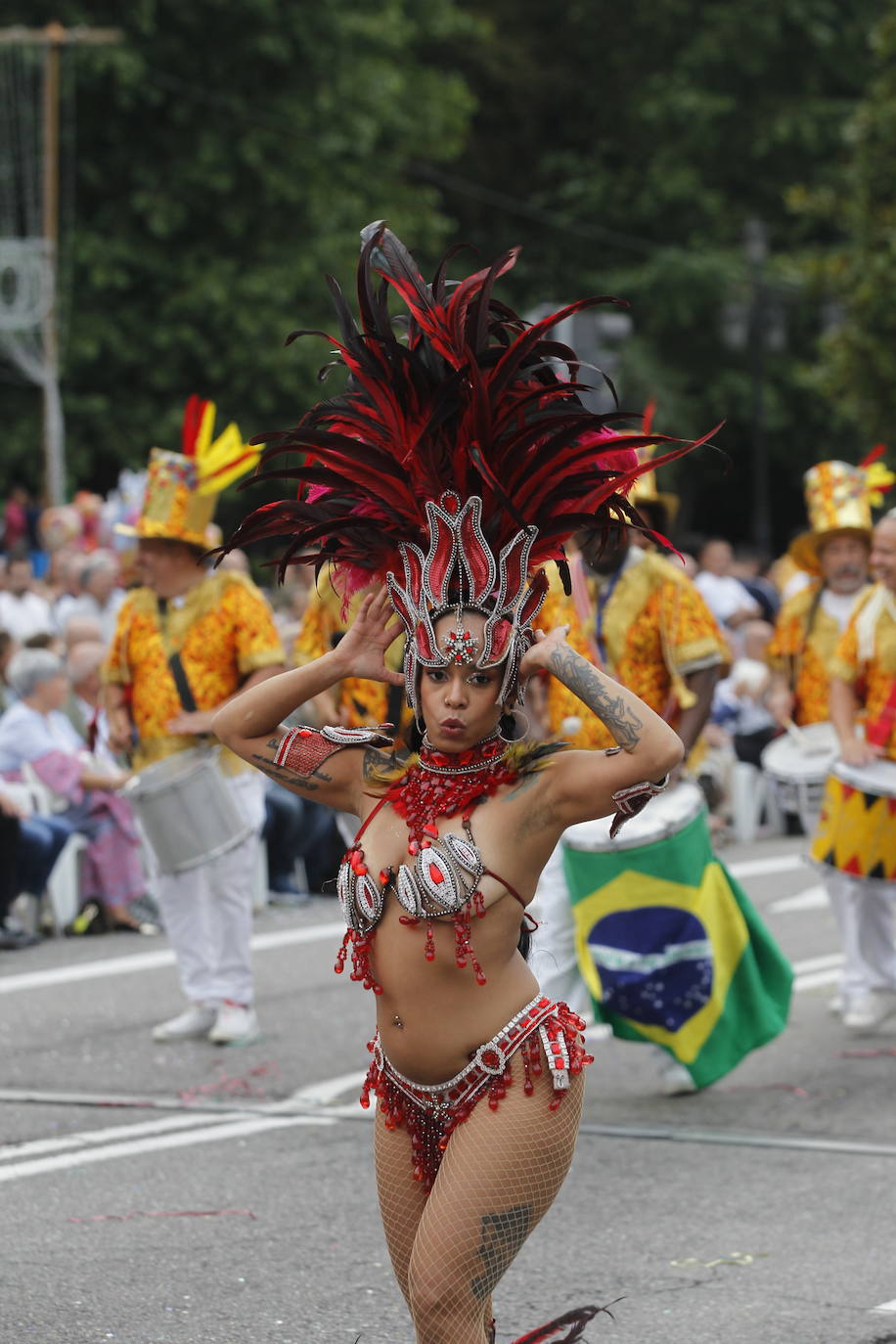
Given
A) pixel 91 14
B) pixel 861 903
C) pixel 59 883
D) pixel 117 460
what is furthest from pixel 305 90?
pixel 861 903

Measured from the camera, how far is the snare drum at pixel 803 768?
30.6 feet

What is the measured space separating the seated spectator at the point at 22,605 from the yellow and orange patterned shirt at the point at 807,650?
556 centimetres

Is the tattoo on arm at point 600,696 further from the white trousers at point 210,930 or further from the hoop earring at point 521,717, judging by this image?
the white trousers at point 210,930

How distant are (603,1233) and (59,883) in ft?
21.4

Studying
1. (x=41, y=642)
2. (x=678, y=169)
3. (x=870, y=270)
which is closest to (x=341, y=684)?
(x=41, y=642)

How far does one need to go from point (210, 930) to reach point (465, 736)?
15.8ft

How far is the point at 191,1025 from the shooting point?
29.2 ft

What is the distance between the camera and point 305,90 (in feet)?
98.6

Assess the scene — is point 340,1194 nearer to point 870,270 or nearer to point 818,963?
point 818,963

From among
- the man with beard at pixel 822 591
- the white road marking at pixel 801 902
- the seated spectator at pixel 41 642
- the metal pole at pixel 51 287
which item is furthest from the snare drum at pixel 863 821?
the metal pole at pixel 51 287

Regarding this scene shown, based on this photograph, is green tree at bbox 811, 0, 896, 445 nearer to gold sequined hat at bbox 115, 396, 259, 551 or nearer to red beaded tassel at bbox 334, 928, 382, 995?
gold sequined hat at bbox 115, 396, 259, 551

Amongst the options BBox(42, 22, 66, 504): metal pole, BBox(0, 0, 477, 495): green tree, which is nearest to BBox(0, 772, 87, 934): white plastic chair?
BBox(42, 22, 66, 504): metal pole

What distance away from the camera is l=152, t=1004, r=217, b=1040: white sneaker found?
887 centimetres

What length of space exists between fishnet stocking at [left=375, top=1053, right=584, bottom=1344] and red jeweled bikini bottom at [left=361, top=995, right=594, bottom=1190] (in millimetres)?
18
